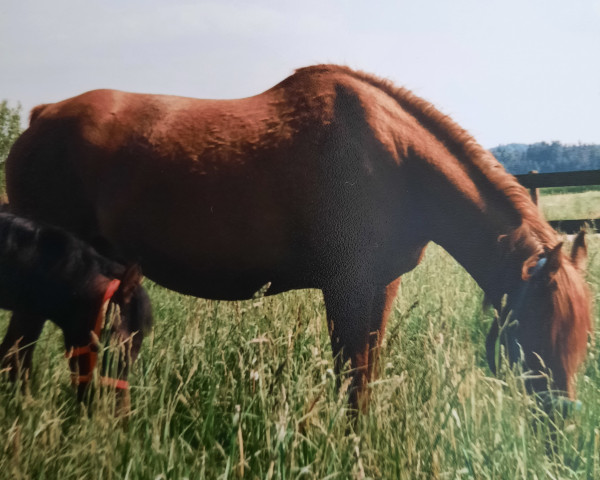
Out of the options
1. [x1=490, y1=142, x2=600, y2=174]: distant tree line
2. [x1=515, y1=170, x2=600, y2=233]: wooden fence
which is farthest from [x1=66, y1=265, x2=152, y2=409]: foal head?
[x1=515, y1=170, x2=600, y2=233]: wooden fence

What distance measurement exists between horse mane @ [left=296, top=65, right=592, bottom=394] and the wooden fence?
495 centimetres

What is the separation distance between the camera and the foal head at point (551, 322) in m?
2.22

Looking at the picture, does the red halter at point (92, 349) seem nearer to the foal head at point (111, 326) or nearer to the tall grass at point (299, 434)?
the foal head at point (111, 326)

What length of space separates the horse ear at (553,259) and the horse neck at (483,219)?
0.51 feet

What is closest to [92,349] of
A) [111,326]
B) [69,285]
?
[111,326]

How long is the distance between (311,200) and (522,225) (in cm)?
106

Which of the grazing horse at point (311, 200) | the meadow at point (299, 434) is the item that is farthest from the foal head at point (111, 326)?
the grazing horse at point (311, 200)

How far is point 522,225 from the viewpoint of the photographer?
2471 millimetres

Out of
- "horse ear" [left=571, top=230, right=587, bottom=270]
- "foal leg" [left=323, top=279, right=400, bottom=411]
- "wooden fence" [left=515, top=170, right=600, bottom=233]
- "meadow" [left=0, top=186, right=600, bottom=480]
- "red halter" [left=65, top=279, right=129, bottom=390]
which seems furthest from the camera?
"wooden fence" [left=515, top=170, right=600, bottom=233]

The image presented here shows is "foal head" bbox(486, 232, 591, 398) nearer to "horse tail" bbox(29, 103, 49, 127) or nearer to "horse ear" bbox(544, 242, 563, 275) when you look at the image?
"horse ear" bbox(544, 242, 563, 275)

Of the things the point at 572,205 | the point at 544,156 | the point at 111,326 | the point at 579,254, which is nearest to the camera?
the point at 111,326

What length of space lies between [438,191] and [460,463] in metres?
1.41

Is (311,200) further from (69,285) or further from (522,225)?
(69,285)

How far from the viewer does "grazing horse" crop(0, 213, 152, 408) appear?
2256mm
